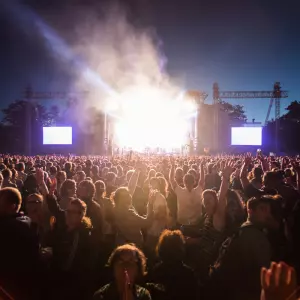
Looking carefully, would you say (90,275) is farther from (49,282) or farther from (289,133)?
(289,133)

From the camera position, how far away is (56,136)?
38.7 metres

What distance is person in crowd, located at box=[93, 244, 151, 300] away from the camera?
9.73 feet

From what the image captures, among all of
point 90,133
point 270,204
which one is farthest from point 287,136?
point 270,204

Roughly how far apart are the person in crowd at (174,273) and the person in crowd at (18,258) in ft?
4.15

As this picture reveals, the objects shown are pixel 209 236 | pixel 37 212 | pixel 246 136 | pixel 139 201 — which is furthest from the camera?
pixel 246 136

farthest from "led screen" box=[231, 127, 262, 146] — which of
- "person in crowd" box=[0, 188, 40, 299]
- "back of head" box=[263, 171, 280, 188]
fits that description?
"person in crowd" box=[0, 188, 40, 299]

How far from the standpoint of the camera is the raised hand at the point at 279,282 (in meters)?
1.91

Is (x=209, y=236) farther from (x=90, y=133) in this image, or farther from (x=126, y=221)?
(x=90, y=133)

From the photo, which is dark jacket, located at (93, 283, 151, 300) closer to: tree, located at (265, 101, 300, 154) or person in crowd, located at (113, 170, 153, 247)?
person in crowd, located at (113, 170, 153, 247)

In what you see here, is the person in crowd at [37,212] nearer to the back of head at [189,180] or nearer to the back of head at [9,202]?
the back of head at [9,202]

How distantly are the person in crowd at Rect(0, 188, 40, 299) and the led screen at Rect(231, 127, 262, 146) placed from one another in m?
35.2

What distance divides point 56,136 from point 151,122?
11.8 metres

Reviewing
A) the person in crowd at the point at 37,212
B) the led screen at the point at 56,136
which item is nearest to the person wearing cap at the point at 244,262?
the person in crowd at the point at 37,212

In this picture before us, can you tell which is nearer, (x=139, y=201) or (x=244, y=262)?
(x=244, y=262)
